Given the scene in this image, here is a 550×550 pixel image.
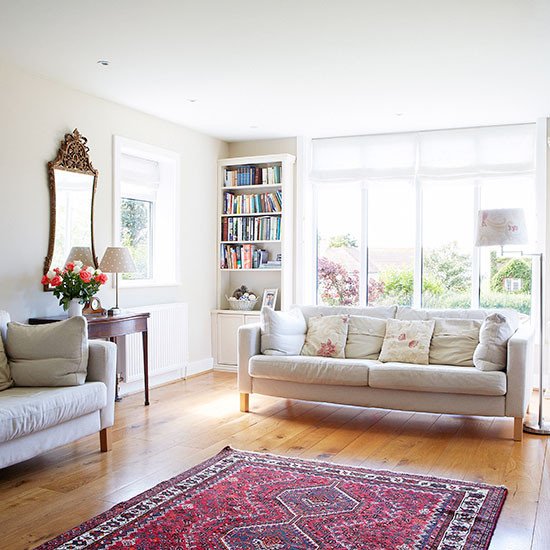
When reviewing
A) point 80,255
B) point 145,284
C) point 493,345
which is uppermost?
point 80,255

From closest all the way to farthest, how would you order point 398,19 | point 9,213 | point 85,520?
point 85,520
point 398,19
point 9,213

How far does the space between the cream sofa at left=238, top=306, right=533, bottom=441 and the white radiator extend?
3.60 feet

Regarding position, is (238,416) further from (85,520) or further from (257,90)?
(257,90)

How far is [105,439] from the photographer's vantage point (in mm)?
4047

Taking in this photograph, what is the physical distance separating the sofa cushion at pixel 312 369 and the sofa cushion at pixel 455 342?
511mm

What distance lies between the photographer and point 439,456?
4.02m

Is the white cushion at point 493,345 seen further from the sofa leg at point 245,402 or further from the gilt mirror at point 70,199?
the gilt mirror at point 70,199

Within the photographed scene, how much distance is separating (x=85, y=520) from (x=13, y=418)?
671 millimetres

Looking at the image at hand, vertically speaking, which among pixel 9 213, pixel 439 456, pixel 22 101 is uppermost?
pixel 22 101

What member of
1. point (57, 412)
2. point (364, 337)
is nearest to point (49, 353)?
point (57, 412)

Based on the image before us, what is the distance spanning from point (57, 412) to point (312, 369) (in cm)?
197

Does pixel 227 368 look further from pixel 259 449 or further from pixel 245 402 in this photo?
pixel 259 449

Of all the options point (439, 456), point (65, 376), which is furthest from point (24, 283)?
point (439, 456)

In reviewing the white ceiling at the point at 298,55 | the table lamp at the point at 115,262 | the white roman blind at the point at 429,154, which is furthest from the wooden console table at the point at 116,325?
the white roman blind at the point at 429,154
